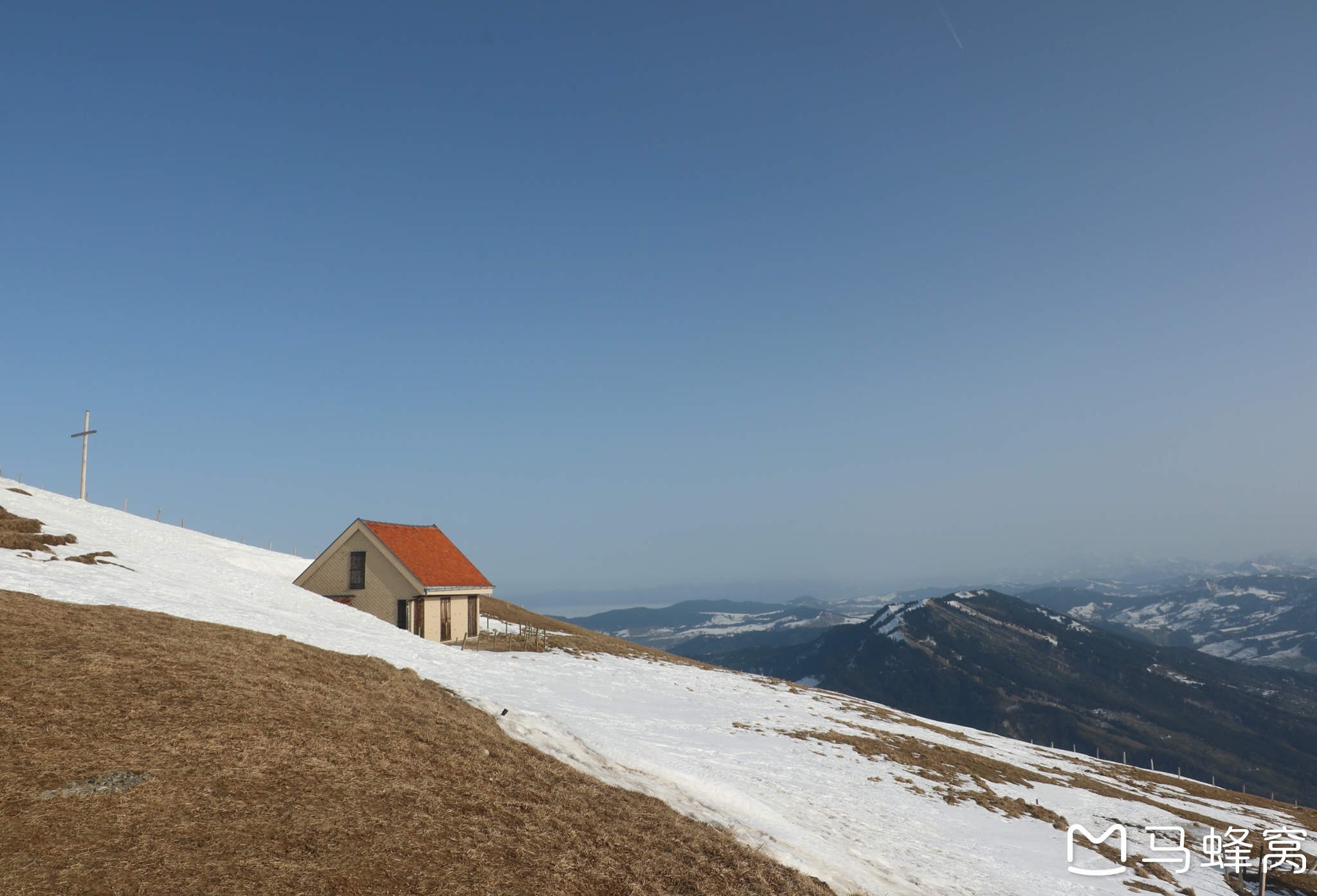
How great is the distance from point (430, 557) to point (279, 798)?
40229 mm

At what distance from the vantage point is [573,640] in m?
55.6

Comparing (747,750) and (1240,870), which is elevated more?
(747,750)

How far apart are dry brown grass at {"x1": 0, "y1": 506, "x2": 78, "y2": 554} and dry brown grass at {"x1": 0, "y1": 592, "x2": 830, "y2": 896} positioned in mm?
15205

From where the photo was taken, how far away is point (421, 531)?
55438 millimetres

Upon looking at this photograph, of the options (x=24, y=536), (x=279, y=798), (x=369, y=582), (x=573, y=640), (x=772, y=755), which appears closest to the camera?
(x=279, y=798)

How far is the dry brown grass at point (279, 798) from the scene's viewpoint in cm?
1001

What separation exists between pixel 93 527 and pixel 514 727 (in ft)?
121

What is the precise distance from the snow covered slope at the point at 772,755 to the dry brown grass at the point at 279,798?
3.12m

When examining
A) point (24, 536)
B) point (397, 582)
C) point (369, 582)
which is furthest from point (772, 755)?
point (24, 536)

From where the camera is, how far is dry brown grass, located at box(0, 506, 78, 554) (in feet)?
105

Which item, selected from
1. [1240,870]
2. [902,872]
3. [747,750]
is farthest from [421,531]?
[1240,870]

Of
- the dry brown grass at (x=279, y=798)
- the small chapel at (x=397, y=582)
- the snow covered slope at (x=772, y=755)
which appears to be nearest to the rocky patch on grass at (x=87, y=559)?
the snow covered slope at (x=772, y=755)

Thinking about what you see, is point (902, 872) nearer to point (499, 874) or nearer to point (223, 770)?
point (499, 874)

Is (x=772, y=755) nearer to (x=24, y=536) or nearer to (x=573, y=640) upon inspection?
(x=573, y=640)
